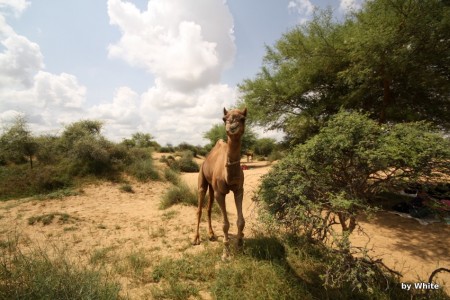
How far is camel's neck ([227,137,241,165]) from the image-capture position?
4.20m

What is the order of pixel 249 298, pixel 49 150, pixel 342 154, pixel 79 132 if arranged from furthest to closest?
pixel 79 132, pixel 49 150, pixel 342 154, pixel 249 298

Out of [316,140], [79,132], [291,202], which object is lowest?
[291,202]

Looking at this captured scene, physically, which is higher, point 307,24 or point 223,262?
point 307,24

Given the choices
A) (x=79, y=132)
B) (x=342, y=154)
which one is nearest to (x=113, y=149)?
(x=79, y=132)

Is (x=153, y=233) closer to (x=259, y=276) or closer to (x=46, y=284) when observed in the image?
(x=259, y=276)

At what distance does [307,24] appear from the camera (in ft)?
31.9

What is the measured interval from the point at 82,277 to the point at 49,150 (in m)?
17.6

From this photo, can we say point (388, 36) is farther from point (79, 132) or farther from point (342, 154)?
point (79, 132)

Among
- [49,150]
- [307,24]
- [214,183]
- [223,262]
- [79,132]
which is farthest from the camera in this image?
[79,132]

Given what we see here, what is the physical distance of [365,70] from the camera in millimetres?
6809

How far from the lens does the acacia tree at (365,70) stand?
261 inches

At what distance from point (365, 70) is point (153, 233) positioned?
7.68 m

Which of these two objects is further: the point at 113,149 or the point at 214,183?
the point at 113,149

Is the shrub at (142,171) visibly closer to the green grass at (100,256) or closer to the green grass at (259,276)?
the green grass at (100,256)
